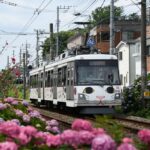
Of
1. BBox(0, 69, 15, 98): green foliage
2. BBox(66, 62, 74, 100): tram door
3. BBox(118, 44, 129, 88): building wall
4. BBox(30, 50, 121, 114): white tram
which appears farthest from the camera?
BBox(118, 44, 129, 88): building wall

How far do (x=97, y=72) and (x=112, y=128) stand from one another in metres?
21.1

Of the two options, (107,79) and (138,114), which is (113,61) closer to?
(107,79)

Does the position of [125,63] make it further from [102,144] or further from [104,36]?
[102,144]

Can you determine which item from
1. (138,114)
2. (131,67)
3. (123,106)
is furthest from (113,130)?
(131,67)

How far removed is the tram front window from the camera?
26.6m

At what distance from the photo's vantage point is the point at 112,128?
5.69 meters

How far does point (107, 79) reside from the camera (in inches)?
1051

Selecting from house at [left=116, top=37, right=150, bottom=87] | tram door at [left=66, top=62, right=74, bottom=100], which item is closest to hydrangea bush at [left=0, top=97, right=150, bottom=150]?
tram door at [left=66, top=62, right=74, bottom=100]

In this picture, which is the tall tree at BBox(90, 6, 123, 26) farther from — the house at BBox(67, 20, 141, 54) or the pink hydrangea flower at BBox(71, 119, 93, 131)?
the pink hydrangea flower at BBox(71, 119, 93, 131)

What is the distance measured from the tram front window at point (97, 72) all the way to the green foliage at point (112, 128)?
2056 centimetres

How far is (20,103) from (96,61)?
1397cm

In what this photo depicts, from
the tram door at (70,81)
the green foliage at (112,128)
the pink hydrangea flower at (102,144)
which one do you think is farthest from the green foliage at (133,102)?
the pink hydrangea flower at (102,144)

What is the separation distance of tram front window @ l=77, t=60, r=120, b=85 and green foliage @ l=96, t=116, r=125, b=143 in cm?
2056

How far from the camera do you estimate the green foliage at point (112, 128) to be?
17.9 ft
